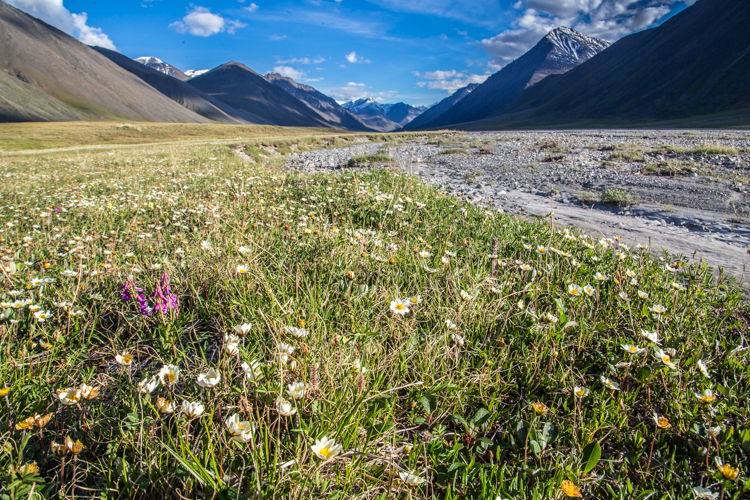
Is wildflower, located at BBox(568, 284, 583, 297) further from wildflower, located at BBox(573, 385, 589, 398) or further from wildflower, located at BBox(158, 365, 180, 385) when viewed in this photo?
wildflower, located at BBox(158, 365, 180, 385)

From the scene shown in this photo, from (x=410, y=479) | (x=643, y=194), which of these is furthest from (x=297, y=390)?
(x=643, y=194)

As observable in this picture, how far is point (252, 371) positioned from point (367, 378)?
64 cm

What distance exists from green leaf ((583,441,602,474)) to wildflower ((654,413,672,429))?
1.35 ft

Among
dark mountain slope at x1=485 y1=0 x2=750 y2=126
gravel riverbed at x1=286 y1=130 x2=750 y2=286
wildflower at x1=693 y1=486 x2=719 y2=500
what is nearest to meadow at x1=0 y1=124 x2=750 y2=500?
wildflower at x1=693 y1=486 x2=719 y2=500

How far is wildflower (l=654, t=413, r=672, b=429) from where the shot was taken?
1.97 metres

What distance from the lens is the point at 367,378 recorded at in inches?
83.6

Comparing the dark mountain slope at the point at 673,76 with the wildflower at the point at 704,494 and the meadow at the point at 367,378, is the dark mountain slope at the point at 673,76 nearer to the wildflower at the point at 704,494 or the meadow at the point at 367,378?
the meadow at the point at 367,378

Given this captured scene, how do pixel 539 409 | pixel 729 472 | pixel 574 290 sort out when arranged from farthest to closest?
pixel 574 290 < pixel 539 409 < pixel 729 472

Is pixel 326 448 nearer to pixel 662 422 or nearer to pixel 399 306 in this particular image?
pixel 399 306

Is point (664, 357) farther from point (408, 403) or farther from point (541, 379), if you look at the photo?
point (408, 403)

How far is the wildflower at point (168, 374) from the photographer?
1.80 m

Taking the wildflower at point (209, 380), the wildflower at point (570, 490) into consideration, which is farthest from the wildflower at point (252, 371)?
the wildflower at point (570, 490)

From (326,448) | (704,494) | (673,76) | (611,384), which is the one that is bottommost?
(704,494)

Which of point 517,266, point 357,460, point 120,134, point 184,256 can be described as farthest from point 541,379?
point 120,134
